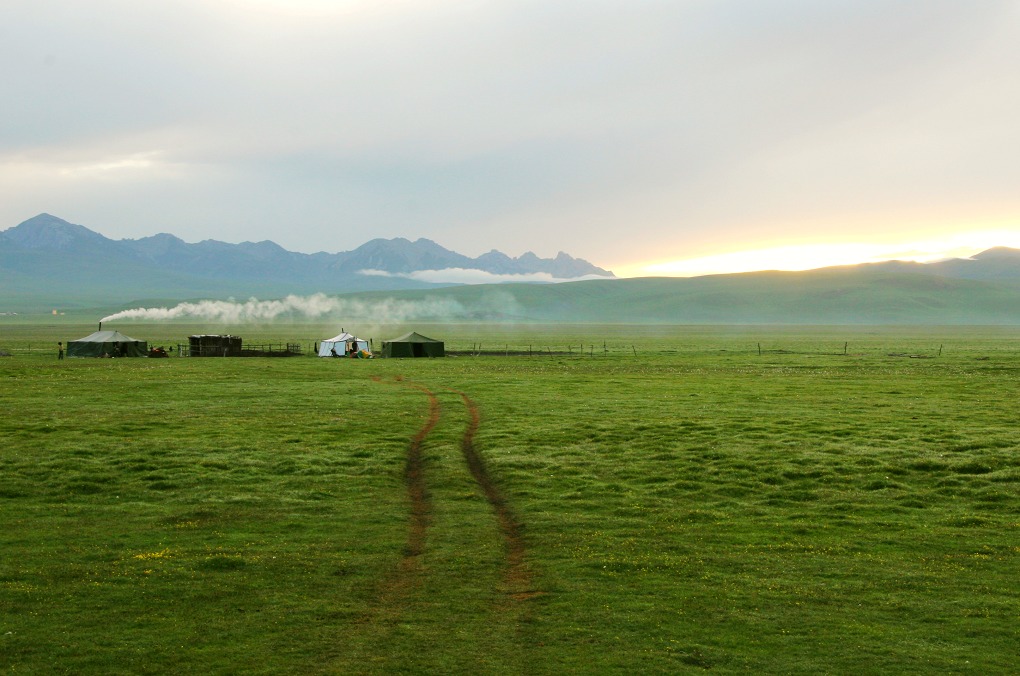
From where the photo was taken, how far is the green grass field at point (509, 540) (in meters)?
13.3

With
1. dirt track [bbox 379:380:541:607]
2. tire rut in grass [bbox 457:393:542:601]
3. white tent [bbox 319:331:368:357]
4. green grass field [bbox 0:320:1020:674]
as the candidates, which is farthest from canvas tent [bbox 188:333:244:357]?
tire rut in grass [bbox 457:393:542:601]

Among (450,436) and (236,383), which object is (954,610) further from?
(236,383)

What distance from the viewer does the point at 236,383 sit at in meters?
58.6

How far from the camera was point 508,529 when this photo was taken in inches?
807

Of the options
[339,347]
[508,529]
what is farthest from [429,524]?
[339,347]

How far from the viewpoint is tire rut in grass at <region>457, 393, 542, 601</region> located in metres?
16.0

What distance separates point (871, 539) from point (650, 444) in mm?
12712

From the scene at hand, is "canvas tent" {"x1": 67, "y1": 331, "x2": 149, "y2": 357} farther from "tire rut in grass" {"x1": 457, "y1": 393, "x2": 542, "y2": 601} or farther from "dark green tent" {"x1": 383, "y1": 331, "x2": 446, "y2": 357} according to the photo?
"tire rut in grass" {"x1": 457, "y1": 393, "x2": 542, "y2": 601}

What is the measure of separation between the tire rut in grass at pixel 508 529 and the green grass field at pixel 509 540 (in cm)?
11

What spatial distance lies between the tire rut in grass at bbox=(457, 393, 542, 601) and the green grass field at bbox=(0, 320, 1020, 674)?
11cm

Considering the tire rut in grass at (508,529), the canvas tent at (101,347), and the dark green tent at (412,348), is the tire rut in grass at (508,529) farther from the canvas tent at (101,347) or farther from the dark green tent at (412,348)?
the canvas tent at (101,347)

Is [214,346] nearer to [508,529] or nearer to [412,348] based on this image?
[412,348]

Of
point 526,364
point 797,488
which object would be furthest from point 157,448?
point 526,364

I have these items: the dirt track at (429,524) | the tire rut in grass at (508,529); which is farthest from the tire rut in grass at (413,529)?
the tire rut in grass at (508,529)
